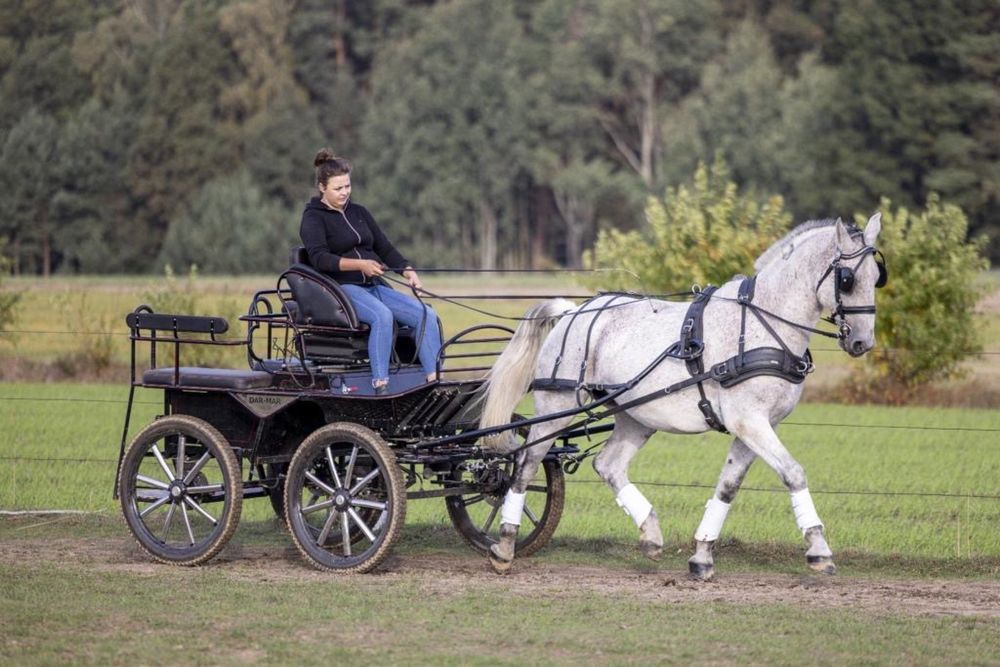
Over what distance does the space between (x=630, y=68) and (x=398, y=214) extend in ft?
37.6

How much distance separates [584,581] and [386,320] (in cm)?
186

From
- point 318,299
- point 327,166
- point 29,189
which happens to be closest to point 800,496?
point 318,299

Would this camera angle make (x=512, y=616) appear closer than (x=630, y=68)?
Yes

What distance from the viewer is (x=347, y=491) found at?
931 cm

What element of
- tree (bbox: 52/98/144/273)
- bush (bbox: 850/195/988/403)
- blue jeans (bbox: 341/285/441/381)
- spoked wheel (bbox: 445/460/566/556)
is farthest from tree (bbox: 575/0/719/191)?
blue jeans (bbox: 341/285/441/381)

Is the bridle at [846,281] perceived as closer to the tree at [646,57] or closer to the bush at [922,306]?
the bush at [922,306]

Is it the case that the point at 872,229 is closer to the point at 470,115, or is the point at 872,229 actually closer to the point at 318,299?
the point at 318,299

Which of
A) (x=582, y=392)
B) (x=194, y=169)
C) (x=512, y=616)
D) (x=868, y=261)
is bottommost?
(x=512, y=616)

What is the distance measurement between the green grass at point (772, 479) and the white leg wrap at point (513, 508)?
5.14 feet

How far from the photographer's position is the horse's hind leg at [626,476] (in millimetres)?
9227

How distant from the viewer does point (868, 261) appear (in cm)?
850

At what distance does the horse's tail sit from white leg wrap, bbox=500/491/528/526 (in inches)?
11.7

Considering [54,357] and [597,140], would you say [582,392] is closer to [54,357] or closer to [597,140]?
[54,357]

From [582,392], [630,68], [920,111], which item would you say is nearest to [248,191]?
[630,68]
